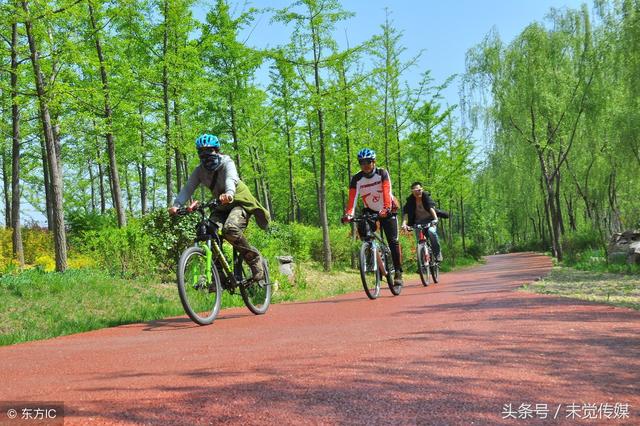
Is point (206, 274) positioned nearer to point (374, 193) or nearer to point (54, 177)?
point (374, 193)

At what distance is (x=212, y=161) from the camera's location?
621 centimetres

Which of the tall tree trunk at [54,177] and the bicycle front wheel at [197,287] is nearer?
the bicycle front wheel at [197,287]

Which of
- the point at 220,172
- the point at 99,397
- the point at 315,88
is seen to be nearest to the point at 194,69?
the point at 315,88

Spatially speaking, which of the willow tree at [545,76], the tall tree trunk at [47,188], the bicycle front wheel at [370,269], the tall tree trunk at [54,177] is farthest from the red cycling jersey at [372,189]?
the tall tree trunk at [47,188]

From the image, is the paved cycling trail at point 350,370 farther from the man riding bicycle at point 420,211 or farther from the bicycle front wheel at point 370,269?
the man riding bicycle at point 420,211

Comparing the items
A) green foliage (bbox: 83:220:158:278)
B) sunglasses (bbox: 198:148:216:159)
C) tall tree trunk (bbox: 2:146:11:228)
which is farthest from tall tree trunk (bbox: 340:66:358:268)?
tall tree trunk (bbox: 2:146:11:228)

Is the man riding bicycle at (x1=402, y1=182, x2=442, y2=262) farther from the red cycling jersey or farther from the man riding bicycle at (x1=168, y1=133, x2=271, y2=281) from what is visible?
the man riding bicycle at (x1=168, y1=133, x2=271, y2=281)

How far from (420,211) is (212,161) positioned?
6.19m

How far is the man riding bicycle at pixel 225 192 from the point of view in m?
6.12

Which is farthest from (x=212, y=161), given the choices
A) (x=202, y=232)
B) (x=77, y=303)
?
(x=77, y=303)

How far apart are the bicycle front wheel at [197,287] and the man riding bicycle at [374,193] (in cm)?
282

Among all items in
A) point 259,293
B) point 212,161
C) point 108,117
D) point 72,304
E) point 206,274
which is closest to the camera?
point 206,274

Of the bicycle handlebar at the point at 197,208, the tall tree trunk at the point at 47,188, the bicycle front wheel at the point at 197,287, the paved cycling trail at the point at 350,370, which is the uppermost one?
the tall tree trunk at the point at 47,188

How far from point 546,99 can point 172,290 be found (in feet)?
53.5
